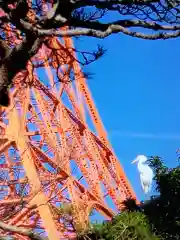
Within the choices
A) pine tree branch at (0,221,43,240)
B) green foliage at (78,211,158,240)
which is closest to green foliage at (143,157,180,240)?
green foliage at (78,211,158,240)

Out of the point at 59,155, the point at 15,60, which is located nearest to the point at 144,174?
the point at 59,155

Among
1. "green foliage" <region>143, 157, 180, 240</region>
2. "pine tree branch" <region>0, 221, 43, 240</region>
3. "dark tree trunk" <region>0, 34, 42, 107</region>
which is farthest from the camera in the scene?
"green foliage" <region>143, 157, 180, 240</region>

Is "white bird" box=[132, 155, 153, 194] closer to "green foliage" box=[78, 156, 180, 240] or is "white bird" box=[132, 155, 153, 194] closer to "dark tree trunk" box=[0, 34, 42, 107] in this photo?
"green foliage" box=[78, 156, 180, 240]

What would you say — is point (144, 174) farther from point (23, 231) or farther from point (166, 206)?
point (23, 231)

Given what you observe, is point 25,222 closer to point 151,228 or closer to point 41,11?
point 151,228

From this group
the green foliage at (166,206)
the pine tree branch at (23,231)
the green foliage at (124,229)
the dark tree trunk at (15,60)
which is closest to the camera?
the pine tree branch at (23,231)

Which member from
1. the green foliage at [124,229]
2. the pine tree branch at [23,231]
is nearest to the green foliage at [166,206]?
the green foliage at [124,229]

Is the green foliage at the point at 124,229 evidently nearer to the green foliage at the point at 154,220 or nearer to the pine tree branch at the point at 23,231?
the green foliage at the point at 154,220

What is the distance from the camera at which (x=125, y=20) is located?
2947 millimetres

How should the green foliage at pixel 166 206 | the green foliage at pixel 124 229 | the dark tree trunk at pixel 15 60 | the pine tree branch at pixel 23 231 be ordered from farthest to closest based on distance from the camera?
the green foliage at pixel 166 206 < the green foliage at pixel 124 229 < the dark tree trunk at pixel 15 60 < the pine tree branch at pixel 23 231

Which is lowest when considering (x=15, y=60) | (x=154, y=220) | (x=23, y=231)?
(x=23, y=231)

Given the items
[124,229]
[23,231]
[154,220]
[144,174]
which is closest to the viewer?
[23,231]

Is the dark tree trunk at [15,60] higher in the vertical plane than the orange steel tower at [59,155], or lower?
lower

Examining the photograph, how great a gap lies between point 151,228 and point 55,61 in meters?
2.69
